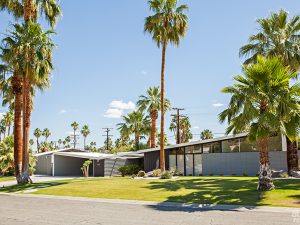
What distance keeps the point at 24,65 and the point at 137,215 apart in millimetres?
17114

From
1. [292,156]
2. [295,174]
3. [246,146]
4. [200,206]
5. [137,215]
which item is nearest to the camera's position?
[137,215]

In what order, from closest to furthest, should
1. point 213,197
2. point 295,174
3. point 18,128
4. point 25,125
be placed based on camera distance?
point 213,197 < point 295,174 < point 25,125 < point 18,128

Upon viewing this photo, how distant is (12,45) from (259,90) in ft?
61.1

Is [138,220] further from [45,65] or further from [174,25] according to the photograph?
[174,25]

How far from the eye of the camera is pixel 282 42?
26.0 m

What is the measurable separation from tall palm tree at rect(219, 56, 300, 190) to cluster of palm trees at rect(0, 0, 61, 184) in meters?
15.7

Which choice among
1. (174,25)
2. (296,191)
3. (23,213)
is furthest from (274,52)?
(23,213)

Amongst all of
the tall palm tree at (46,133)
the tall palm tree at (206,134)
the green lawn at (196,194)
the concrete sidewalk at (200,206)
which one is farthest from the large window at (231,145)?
the tall palm tree at (46,133)

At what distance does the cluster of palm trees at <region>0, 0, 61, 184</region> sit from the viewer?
25469mm

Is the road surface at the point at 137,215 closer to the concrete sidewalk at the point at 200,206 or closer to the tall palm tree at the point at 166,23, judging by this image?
the concrete sidewalk at the point at 200,206

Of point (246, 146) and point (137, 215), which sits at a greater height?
point (246, 146)

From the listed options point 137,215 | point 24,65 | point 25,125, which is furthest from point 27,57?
point 137,215

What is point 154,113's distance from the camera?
46406 mm

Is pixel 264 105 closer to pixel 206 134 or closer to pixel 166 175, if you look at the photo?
pixel 166 175
